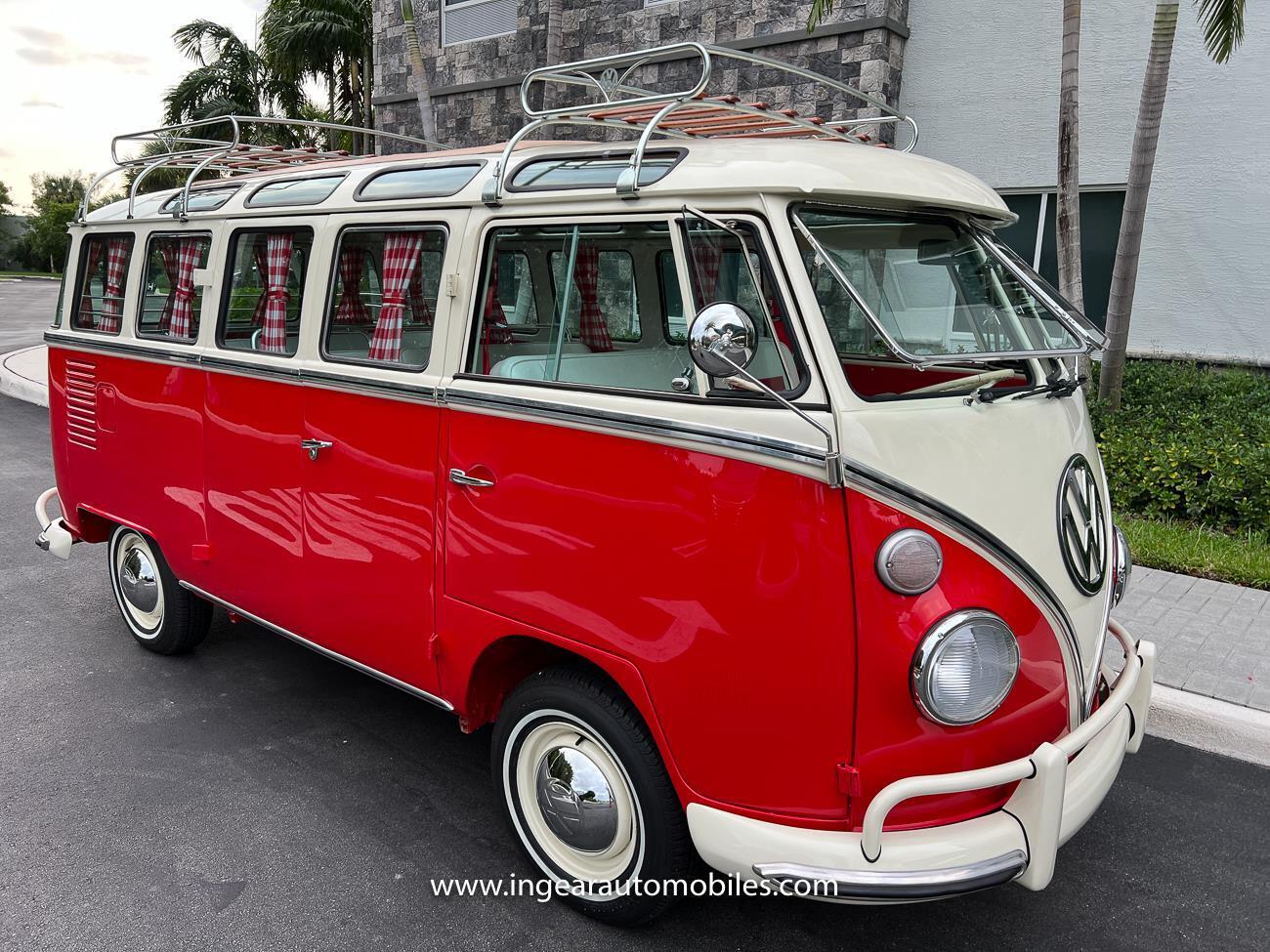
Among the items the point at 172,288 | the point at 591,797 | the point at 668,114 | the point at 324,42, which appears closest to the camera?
the point at 591,797

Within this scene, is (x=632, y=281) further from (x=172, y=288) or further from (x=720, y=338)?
(x=172, y=288)

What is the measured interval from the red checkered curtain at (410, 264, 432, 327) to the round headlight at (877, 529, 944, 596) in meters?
1.85

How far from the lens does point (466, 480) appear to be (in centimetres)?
327

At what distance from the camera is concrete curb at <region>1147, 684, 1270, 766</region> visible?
4348 mm

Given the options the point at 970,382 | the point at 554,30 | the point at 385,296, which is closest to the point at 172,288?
the point at 385,296

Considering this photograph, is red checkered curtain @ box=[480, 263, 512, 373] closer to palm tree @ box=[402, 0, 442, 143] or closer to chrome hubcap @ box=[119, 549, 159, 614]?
chrome hubcap @ box=[119, 549, 159, 614]

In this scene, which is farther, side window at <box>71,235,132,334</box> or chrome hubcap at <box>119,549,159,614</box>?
chrome hubcap at <box>119,549,159,614</box>

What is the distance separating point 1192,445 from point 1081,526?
5633 millimetres

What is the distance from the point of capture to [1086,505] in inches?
122

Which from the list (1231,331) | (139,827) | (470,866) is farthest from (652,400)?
(1231,331)

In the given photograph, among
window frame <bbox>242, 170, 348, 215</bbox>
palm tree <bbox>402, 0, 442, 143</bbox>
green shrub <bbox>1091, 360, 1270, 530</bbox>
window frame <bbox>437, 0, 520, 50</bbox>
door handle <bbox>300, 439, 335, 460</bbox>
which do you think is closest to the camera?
door handle <bbox>300, 439, 335, 460</bbox>

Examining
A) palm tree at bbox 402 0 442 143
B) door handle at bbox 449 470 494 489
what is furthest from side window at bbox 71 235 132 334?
palm tree at bbox 402 0 442 143

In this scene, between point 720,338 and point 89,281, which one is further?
point 89,281

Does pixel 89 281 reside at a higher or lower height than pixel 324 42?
lower
